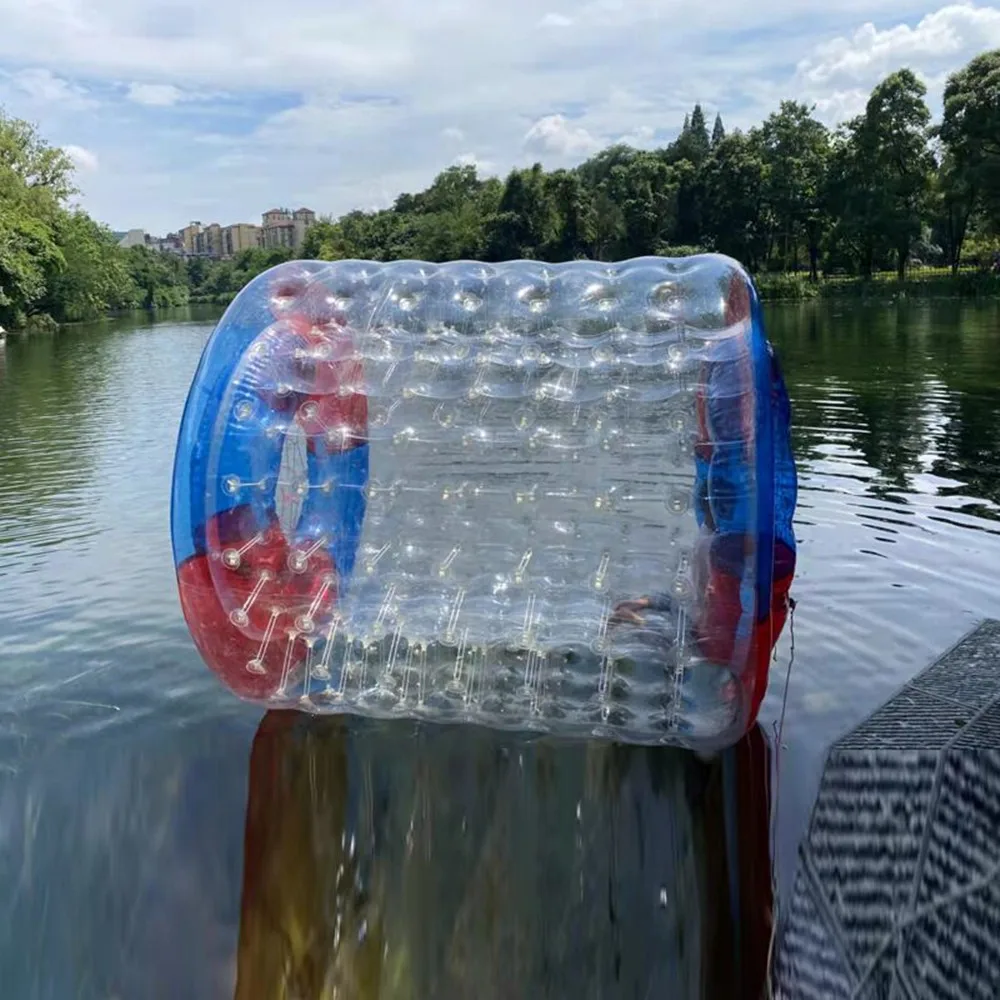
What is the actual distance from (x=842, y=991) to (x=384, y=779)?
7.60ft

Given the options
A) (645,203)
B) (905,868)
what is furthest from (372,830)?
(645,203)

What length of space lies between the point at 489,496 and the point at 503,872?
1.59m

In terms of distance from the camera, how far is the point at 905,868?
248cm

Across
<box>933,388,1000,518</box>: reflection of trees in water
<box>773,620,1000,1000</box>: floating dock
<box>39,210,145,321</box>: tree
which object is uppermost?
<box>39,210,145,321</box>: tree

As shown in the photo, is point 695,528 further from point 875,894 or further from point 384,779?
point 875,894

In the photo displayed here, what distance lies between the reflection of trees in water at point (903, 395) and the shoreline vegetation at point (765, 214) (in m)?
14.9

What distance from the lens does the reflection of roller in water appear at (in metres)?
3.88

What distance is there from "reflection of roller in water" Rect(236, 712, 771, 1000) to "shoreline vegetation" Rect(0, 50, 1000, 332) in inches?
1501

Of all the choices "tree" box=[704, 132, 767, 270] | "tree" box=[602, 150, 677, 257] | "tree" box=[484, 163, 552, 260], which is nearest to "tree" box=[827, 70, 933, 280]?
"tree" box=[704, 132, 767, 270]

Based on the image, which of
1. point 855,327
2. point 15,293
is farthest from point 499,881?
point 15,293

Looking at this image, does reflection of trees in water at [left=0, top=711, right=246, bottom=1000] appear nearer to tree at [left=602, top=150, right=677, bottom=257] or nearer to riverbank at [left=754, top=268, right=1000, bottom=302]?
riverbank at [left=754, top=268, right=1000, bottom=302]

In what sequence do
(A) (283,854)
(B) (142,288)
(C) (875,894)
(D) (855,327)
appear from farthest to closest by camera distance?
(B) (142,288)
(D) (855,327)
(A) (283,854)
(C) (875,894)

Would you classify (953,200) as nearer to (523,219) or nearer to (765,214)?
(765,214)

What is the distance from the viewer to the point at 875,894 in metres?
2.54
